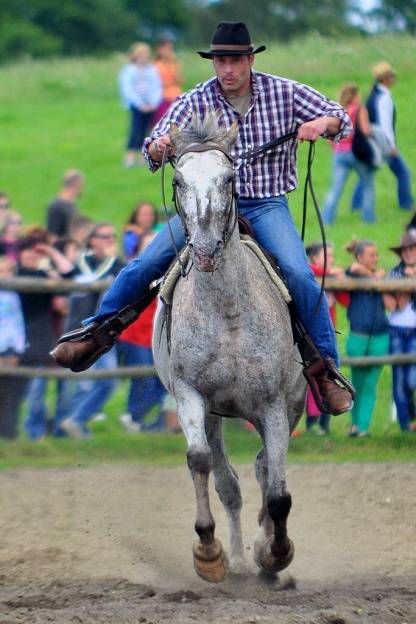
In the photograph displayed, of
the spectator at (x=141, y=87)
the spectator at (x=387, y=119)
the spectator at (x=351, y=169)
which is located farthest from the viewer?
the spectator at (x=141, y=87)

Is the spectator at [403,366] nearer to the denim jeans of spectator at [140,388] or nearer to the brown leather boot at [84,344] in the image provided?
the denim jeans of spectator at [140,388]

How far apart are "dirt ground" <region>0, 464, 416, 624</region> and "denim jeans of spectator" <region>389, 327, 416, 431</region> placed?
2.81 ft

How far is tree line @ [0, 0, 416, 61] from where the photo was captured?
2015 inches

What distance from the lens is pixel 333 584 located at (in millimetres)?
8070

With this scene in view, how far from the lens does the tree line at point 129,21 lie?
5119 centimetres

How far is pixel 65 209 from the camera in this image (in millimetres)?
15164

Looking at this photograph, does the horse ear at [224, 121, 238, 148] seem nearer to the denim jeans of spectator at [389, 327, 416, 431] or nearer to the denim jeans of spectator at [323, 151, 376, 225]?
the denim jeans of spectator at [389, 327, 416, 431]

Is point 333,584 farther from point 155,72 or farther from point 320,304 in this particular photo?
point 155,72

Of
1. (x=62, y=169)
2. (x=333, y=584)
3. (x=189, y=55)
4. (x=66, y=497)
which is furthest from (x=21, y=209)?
(x=333, y=584)

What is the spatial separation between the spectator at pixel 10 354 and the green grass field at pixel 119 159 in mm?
206

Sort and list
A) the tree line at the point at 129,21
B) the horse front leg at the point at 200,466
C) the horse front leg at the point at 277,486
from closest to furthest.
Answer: the horse front leg at the point at 200,466, the horse front leg at the point at 277,486, the tree line at the point at 129,21

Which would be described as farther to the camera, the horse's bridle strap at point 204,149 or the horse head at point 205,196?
the horse's bridle strap at point 204,149

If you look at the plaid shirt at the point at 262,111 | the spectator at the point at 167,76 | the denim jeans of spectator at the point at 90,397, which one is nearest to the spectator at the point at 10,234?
the denim jeans of spectator at the point at 90,397

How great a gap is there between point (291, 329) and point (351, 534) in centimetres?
229
